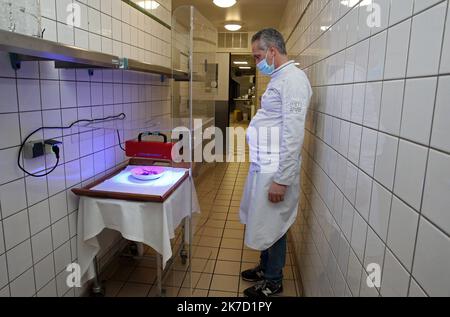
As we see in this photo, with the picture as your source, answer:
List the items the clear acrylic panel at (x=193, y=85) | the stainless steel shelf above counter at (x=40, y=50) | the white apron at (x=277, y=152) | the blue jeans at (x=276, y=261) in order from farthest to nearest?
the blue jeans at (x=276, y=261) → the clear acrylic panel at (x=193, y=85) → the white apron at (x=277, y=152) → the stainless steel shelf above counter at (x=40, y=50)

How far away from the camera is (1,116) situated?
125 centimetres

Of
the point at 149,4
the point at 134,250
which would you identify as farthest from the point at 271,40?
the point at 134,250

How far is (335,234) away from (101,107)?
62.7 inches

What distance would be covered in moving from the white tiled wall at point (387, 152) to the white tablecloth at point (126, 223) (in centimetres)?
80

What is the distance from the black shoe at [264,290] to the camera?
6.33 feet

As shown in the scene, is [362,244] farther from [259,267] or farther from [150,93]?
[150,93]

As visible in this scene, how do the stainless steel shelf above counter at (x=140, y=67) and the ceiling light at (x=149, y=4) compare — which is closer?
the stainless steel shelf above counter at (x=140, y=67)

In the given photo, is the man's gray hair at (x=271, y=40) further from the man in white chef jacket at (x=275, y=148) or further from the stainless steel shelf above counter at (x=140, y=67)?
the stainless steel shelf above counter at (x=140, y=67)

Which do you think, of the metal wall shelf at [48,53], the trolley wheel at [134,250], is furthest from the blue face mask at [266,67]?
the trolley wheel at [134,250]

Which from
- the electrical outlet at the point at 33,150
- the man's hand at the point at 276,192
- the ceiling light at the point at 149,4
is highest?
the ceiling light at the point at 149,4

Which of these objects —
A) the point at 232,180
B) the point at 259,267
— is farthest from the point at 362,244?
the point at 232,180

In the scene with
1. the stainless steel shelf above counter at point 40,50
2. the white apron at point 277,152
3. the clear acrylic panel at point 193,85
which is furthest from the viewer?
the clear acrylic panel at point 193,85

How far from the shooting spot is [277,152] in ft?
5.80

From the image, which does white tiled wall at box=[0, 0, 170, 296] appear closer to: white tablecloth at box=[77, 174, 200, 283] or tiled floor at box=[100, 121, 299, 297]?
white tablecloth at box=[77, 174, 200, 283]
